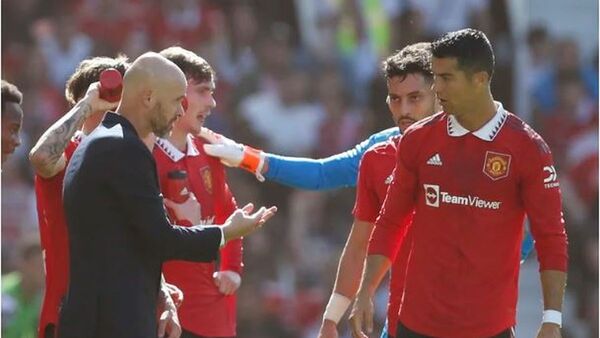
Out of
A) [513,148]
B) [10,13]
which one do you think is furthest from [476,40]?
[10,13]

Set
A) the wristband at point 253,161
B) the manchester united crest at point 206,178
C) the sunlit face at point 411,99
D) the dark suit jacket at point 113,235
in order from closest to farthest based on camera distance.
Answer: the dark suit jacket at point 113,235
the sunlit face at point 411,99
the manchester united crest at point 206,178
the wristband at point 253,161

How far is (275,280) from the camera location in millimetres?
13984

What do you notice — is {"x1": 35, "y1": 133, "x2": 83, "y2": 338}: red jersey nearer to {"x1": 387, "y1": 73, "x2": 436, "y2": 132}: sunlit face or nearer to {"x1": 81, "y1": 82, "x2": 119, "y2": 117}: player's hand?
{"x1": 81, "y1": 82, "x2": 119, "y2": 117}: player's hand

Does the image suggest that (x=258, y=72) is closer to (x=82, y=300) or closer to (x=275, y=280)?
(x=275, y=280)

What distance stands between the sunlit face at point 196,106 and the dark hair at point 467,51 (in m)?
1.86

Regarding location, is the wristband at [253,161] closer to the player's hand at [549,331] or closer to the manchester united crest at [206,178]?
the manchester united crest at [206,178]

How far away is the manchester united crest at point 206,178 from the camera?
25.9ft

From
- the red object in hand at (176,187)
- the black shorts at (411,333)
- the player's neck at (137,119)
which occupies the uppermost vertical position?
the player's neck at (137,119)

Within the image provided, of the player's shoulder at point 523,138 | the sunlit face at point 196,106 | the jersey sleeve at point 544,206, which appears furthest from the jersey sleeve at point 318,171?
the jersey sleeve at point 544,206

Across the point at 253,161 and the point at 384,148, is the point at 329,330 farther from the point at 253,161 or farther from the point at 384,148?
the point at 253,161

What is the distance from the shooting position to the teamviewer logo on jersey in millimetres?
6258

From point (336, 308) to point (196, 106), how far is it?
1.46 meters

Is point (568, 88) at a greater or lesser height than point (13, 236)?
greater

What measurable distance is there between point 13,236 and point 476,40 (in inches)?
310
